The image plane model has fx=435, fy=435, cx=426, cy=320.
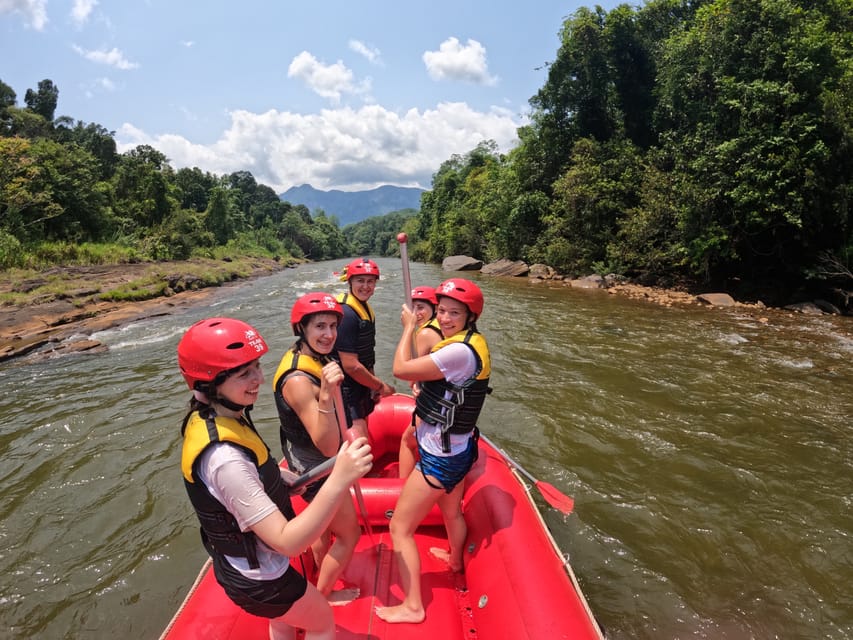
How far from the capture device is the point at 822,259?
38.5 feet

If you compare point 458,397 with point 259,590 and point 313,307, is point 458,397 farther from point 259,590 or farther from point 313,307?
point 259,590

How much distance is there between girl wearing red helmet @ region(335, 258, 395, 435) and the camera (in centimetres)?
338

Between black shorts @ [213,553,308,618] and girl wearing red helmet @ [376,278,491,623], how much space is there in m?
0.85

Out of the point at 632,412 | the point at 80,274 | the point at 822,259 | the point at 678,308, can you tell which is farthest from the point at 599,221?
the point at 80,274

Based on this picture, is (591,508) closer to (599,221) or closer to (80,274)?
(599,221)

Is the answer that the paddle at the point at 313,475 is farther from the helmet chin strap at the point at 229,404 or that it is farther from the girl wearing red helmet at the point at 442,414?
the girl wearing red helmet at the point at 442,414

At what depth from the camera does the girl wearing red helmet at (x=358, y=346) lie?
338 cm

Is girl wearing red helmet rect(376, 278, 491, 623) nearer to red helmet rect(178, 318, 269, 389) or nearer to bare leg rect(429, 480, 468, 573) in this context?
bare leg rect(429, 480, 468, 573)

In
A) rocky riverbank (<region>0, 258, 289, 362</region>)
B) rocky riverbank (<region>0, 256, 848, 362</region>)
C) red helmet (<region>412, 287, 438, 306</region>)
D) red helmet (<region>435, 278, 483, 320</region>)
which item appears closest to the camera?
red helmet (<region>435, 278, 483, 320</region>)

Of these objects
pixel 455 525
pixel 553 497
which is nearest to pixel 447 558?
pixel 455 525

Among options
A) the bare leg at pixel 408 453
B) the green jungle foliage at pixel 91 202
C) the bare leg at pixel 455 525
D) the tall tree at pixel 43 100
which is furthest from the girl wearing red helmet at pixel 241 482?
the tall tree at pixel 43 100

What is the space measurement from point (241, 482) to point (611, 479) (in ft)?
14.5

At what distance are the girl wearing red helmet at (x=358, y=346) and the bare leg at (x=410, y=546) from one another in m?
0.84

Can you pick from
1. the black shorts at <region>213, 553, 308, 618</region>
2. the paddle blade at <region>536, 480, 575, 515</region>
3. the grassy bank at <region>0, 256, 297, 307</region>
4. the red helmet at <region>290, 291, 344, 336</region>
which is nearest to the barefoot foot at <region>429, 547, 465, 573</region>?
the paddle blade at <region>536, 480, 575, 515</region>
